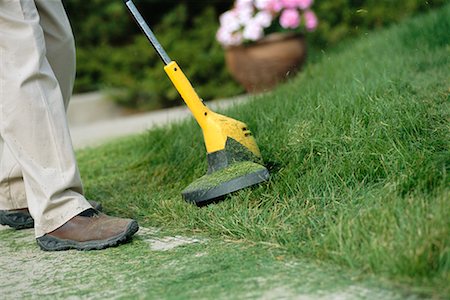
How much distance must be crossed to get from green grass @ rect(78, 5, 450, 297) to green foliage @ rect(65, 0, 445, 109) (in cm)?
295

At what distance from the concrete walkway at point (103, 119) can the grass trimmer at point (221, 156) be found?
2147 mm

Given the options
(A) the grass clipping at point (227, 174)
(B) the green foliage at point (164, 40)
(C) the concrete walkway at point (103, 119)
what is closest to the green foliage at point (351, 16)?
(B) the green foliage at point (164, 40)

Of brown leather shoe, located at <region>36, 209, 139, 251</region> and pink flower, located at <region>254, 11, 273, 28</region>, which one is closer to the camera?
brown leather shoe, located at <region>36, 209, 139, 251</region>

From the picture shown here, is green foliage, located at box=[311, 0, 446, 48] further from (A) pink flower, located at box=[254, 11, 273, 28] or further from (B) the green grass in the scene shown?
(B) the green grass

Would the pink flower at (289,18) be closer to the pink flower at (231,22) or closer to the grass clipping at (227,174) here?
the pink flower at (231,22)

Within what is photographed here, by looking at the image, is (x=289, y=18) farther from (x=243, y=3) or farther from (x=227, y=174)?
(x=227, y=174)

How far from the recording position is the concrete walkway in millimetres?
5461

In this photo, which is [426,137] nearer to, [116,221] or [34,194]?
[116,221]

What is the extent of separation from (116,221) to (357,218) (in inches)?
30.1

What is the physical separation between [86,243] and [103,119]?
447 cm

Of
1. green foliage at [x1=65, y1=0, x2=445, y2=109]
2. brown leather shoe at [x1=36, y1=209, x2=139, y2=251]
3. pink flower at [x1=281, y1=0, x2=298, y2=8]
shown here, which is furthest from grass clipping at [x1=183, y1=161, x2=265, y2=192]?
green foliage at [x1=65, y1=0, x2=445, y2=109]

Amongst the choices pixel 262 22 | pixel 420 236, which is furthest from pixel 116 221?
pixel 262 22

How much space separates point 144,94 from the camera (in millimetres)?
7242

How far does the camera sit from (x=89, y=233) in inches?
103
